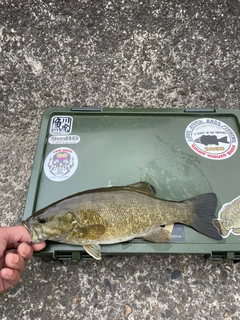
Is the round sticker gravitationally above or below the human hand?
above

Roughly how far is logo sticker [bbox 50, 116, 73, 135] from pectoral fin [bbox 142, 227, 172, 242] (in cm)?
94

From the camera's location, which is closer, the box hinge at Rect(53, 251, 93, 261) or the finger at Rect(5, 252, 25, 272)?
the finger at Rect(5, 252, 25, 272)

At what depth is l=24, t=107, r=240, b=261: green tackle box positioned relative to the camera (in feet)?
6.17

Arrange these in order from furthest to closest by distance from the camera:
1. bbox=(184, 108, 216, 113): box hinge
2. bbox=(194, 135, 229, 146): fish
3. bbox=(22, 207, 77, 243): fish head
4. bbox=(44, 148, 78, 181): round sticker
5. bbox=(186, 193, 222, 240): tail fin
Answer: bbox=(184, 108, 216, 113): box hinge
bbox=(194, 135, 229, 146): fish
bbox=(44, 148, 78, 181): round sticker
bbox=(186, 193, 222, 240): tail fin
bbox=(22, 207, 77, 243): fish head

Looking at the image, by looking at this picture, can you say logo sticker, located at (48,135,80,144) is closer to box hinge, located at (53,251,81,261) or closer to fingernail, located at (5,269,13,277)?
box hinge, located at (53,251,81,261)

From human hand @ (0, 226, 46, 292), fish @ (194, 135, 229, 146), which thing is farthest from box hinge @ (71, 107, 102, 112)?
human hand @ (0, 226, 46, 292)

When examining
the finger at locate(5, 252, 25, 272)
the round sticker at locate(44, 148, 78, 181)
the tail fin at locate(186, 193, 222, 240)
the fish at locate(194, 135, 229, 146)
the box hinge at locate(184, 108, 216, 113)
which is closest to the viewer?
the finger at locate(5, 252, 25, 272)

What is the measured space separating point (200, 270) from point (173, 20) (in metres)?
1.81

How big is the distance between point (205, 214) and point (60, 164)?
0.99 meters

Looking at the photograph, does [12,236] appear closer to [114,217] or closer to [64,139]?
[114,217]

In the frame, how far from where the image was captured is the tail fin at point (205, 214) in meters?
1.87

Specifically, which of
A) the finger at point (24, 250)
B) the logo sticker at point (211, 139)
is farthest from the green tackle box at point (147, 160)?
the finger at point (24, 250)

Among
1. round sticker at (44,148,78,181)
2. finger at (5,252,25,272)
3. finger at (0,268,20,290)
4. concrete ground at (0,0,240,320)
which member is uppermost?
concrete ground at (0,0,240,320)

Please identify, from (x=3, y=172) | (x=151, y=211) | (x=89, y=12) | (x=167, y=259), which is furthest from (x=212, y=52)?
(x=3, y=172)
